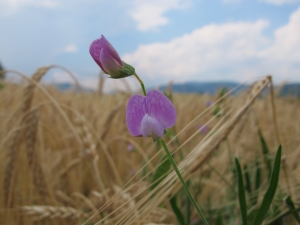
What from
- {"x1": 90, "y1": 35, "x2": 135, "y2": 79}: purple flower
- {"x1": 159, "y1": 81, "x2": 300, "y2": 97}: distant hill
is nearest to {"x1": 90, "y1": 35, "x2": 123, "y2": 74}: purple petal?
{"x1": 90, "y1": 35, "x2": 135, "y2": 79}: purple flower

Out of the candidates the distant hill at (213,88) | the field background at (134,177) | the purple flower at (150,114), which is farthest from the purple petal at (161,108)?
the distant hill at (213,88)

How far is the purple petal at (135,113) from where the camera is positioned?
0.34 m

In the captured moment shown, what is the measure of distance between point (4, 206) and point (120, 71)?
72cm

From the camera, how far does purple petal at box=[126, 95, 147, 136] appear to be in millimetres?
337

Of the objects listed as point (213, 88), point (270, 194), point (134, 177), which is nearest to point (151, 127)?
point (270, 194)

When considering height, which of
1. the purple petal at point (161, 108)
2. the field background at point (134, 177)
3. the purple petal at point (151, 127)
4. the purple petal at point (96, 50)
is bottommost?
the field background at point (134, 177)

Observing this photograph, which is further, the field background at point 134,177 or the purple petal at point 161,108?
the field background at point 134,177

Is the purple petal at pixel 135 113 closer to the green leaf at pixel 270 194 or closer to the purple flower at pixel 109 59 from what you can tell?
the purple flower at pixel 109 59

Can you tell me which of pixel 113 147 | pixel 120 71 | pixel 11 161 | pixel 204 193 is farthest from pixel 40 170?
pixel 113 147

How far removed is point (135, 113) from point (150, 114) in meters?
0.01

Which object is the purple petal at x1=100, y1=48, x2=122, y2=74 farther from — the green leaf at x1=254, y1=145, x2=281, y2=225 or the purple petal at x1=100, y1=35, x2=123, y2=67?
the green leaf at x1=254, y1=145, x2=281, y2=225

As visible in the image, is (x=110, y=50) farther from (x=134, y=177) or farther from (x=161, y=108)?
(x=134, y=177)

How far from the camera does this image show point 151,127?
337 mm

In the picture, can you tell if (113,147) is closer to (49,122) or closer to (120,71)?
(49,122)
